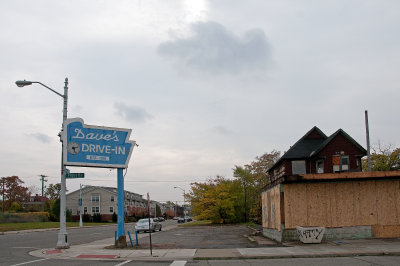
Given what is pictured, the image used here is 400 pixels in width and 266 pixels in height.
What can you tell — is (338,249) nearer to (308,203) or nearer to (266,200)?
(308,203)

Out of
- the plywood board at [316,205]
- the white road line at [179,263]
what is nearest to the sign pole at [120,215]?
the white road line at [179,263]

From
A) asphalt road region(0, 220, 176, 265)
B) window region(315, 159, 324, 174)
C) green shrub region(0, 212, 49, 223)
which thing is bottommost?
green shrub region(0, 212, 49, 223)

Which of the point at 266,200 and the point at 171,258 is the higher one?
the point at 266,200

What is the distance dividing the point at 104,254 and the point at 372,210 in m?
13.1

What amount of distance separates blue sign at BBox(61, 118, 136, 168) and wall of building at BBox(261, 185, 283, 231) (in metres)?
8.39

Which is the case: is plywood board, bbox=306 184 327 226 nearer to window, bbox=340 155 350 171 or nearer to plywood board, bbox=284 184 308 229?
plywood board, bbox=284 184 308 229

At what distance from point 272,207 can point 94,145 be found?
10.7 m

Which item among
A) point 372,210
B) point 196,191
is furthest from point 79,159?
point 196,191

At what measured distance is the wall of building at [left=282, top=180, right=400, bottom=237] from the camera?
744 inches

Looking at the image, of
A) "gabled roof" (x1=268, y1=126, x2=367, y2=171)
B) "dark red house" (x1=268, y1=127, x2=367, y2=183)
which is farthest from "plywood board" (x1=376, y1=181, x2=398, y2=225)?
"gabled roof" (x1=268, y1=126, x2=367, y2=171)

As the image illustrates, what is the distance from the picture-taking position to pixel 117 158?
20734 millimetres

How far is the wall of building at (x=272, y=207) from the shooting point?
19.8m

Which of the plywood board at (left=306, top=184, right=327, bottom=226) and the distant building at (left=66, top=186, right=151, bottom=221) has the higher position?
the plywood board at (left=306, top=184, right=327, bottom=226)

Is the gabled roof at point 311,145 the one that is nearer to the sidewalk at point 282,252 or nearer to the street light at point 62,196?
the sidewalk at point 282,252
